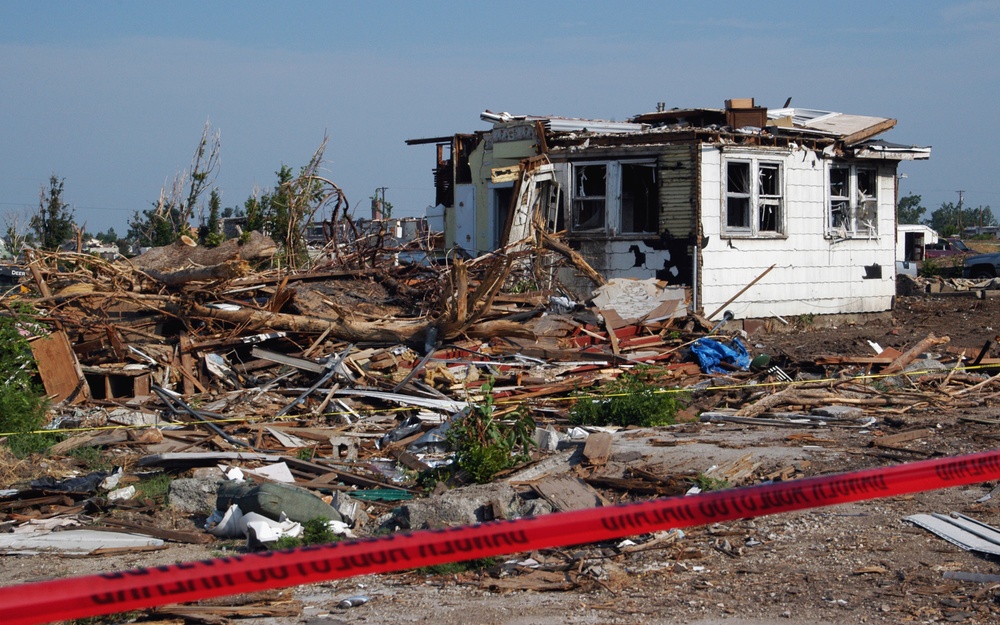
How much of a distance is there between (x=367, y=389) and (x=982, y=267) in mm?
29810

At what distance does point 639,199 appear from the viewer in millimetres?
17250

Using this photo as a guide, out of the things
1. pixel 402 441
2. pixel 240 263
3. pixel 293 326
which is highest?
pixel 240 263

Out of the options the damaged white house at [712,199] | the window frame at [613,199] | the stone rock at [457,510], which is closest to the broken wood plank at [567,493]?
the stone rock at [457,510]

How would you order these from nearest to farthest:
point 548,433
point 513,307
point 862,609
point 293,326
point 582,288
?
point 862,609 < point 548,433 < point 293,326 < point 513,307 < point 582,288

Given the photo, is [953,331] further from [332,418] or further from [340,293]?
[332,418]

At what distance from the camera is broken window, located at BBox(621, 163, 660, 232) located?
55.6 feet

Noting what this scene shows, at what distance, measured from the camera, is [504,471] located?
7492mm

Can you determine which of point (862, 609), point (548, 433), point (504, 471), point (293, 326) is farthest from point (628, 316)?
point (862, 609)

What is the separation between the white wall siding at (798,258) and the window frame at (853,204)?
5.4 inches

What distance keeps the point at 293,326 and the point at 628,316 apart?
546 cm

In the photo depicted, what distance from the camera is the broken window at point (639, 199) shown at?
16936 millimetres

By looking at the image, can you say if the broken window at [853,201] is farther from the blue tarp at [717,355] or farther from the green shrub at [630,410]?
the green shrub at [630,410]

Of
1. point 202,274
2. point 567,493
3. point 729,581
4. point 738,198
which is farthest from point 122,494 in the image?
point 738,198

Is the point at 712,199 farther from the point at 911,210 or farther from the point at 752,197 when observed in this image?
the point at 911,210
